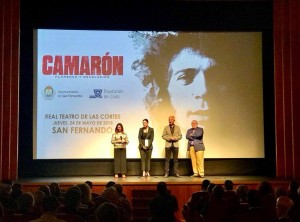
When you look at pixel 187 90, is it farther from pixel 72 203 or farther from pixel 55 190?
pixel 72 203

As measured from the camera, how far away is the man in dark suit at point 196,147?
11.0 metres

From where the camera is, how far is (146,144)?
11.1 metres

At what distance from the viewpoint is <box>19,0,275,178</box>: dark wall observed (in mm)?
11500

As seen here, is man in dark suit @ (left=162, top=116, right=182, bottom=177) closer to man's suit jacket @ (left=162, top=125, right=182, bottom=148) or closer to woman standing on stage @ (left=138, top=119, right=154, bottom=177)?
man's suit jacket @ (left=162, top=125, right=182, bottom=148)

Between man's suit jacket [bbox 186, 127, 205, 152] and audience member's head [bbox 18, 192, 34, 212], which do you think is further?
man's suit jacket [bbox 186, 127, 205, 152]

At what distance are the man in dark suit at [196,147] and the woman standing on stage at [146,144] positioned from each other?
0.79 m

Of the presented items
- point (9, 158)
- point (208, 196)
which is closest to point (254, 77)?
point (9, 158)

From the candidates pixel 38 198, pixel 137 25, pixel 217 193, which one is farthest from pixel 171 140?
pixel 38 198

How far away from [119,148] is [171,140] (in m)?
1.10

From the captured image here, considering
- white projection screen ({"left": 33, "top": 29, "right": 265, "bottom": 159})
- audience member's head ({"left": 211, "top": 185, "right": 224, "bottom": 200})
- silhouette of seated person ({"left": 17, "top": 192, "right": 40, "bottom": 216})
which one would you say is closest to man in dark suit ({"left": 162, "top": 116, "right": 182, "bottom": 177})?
white projection screen ({"left": 33, "top": 29, "right": 265, "bottom": 159})

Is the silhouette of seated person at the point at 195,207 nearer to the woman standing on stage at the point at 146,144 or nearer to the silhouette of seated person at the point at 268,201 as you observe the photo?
the silhouette of seated person at the point at 268,201

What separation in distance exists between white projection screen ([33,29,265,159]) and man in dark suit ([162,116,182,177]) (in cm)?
52

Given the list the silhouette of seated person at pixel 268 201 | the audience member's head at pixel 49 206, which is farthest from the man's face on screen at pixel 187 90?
the audience member's head at pixel 49 206

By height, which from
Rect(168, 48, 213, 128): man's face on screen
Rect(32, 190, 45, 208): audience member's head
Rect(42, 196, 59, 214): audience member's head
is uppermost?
Rect(168, 48, 213, 128): man's face on screen
